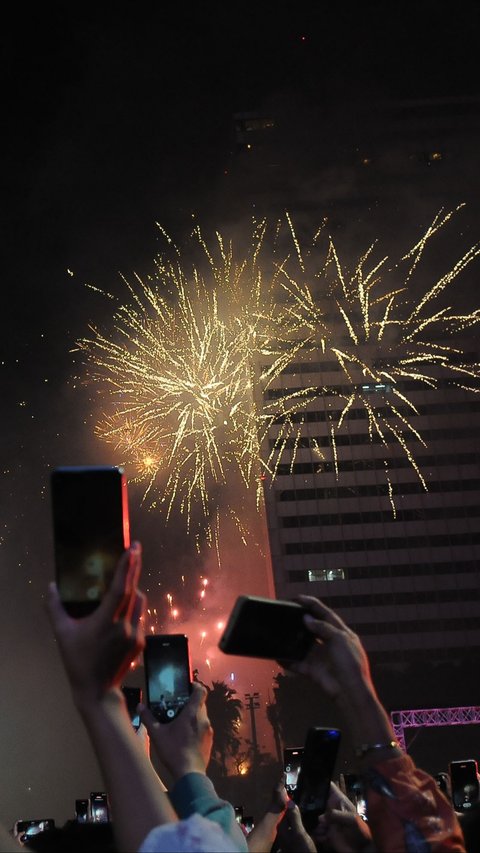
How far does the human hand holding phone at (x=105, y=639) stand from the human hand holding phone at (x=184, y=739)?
519 mm

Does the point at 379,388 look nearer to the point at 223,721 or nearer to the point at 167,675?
the point at 223,721

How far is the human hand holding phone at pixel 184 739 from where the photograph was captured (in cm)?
218

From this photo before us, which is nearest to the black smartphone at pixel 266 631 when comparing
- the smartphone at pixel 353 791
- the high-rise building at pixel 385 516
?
the smartphone at pixel 353 791

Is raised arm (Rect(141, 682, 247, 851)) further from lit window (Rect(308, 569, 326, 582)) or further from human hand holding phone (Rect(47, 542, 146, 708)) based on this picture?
lit window (Rect(308, 569, 326, 582))

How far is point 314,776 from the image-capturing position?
4.32 meters

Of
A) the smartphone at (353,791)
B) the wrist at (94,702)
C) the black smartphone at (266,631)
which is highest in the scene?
the black smartphone at (266,631)

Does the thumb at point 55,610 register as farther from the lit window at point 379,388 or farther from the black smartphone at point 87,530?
the lit window at point 379,388

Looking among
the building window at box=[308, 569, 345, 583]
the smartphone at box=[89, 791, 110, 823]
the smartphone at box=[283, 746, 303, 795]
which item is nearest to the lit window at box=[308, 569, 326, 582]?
the building window at box=[308, 569, 345, 583]

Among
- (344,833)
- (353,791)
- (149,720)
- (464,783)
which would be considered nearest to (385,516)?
(353,791)

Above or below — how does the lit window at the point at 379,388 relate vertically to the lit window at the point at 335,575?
above

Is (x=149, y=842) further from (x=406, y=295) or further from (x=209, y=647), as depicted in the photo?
(x=406, y=295)

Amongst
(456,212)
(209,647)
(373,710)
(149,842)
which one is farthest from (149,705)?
(456,212)

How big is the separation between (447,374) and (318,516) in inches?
575

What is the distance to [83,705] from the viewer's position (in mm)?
1753
